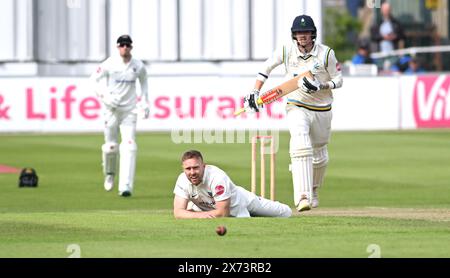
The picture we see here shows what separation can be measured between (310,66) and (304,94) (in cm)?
32

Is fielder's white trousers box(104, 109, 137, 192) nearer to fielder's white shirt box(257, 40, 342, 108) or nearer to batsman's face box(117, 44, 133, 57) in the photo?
batsman's face box(117, 44, 133, 57)

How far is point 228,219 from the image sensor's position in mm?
13203

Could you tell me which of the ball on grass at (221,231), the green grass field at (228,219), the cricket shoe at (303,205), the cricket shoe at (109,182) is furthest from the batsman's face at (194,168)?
the cricket shoe at (109,182)

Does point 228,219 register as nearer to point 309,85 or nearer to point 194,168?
point 194,168

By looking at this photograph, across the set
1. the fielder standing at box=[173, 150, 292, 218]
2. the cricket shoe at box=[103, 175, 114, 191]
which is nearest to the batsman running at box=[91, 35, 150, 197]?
the cricket shoe at box=[103, 175, 114, 191]

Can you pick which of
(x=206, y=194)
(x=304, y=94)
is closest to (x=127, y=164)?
(x=304, y=94)

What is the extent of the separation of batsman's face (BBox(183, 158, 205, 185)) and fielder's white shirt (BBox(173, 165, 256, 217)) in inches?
4.9

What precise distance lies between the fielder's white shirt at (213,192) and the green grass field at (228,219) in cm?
30

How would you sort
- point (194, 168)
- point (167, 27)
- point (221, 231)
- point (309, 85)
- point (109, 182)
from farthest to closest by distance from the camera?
point (167, 27), point (109, 182), point (309, 85), point (194, 168), point (221, 231)

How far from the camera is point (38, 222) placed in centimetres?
1348

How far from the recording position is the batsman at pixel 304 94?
14883mm

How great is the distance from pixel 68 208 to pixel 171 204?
4.23 ft

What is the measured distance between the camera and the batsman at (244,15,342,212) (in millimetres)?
14883
